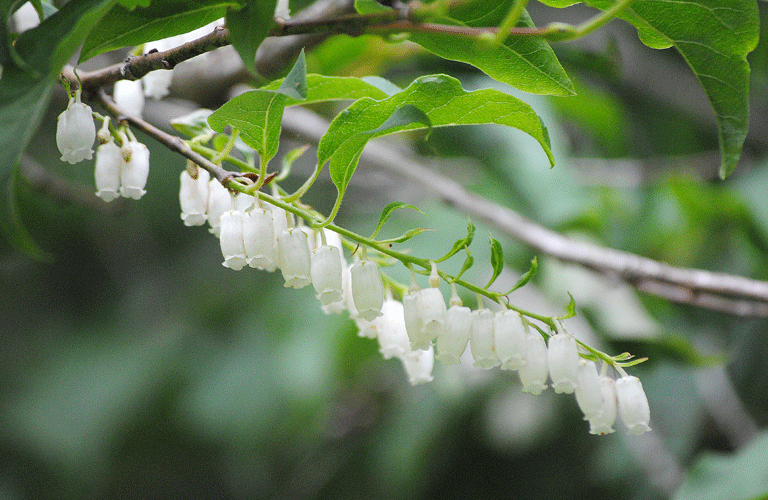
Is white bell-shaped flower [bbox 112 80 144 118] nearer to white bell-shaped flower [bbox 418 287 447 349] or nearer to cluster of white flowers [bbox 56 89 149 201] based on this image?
cluster of white flowers [bbox 56 89 149 201]

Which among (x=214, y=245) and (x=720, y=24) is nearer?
(x=720, y=24)

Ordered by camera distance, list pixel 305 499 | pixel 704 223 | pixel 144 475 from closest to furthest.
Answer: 1. pixel 704 223
2. pixel 305 499
3. pixel 144 475

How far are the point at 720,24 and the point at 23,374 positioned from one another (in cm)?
241

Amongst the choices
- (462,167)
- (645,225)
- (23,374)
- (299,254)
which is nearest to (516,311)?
(299,254)

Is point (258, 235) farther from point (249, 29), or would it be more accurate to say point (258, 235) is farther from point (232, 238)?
point (249, 29)

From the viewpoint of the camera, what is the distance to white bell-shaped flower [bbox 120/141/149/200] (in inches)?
20.6

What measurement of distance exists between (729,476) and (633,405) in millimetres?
528

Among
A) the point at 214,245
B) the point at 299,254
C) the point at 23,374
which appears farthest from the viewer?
the point at 214,245

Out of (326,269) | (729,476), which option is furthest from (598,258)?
(326,269)

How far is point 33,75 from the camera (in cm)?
35

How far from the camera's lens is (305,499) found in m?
1.85

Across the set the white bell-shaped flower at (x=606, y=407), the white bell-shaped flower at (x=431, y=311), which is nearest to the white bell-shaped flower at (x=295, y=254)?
the white bell-shaped flower at (x=431, y=311)

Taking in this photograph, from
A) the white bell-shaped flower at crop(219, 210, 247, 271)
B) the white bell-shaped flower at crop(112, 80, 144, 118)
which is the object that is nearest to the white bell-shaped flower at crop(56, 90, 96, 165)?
the white bell-shaped flower at crop(219, 210, 247, 271)

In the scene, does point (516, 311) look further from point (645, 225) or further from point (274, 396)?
point (274, 396)
